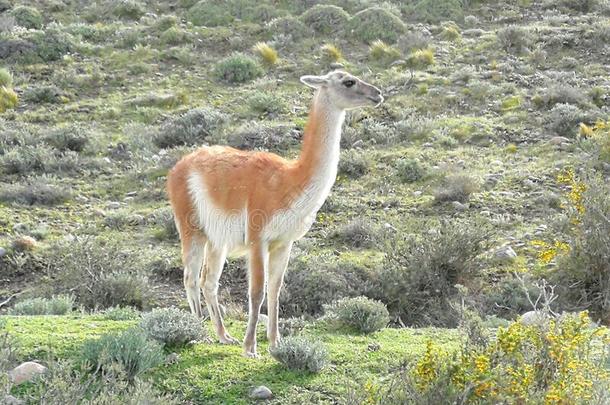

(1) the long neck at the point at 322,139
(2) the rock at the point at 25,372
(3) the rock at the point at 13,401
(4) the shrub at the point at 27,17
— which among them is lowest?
(4) the shrub at the point at 27,17

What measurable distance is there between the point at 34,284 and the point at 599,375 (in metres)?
7.47

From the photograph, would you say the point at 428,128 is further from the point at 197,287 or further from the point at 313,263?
the point at 197,287

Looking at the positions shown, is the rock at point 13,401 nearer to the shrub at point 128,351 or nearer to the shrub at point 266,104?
the shrub at point 128,351

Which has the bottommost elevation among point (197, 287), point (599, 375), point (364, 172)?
point (364, 172)

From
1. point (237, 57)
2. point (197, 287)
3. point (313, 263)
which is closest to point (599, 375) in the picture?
point (197, 287)

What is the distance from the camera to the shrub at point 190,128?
15.9 metres

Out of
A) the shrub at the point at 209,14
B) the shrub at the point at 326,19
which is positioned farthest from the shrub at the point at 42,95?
the shrub at the point at 326,19

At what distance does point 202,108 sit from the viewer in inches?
673

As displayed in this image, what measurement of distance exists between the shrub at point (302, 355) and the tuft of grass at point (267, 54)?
1451 centimetres

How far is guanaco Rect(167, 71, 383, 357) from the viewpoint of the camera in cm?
698

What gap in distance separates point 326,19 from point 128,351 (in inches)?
720

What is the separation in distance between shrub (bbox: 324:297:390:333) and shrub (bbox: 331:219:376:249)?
340 centimetres

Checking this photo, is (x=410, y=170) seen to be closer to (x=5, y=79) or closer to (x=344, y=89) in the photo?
(x=344, y=89)

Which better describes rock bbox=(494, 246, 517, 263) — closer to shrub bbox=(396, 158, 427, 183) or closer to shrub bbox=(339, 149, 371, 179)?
shrub bbox=(396, 158, 427, 183)
